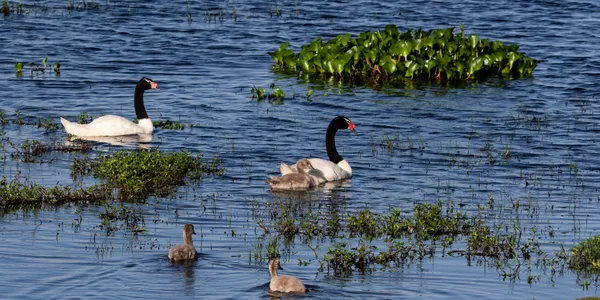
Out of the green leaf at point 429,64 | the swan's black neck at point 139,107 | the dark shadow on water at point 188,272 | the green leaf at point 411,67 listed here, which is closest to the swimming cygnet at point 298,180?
the dark shadow on water at point 188,272

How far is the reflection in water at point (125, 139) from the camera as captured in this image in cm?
2191

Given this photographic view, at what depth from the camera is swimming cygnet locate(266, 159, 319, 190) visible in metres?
17.9

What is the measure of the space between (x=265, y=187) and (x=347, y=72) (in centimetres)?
1103

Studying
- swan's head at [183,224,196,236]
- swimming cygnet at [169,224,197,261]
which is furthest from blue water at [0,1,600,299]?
swan's head at [183,224,196,236]

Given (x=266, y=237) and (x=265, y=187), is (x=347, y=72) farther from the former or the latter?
(x=266, y=237)

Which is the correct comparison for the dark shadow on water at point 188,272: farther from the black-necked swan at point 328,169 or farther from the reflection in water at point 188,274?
the black-necked swan at point 328,169

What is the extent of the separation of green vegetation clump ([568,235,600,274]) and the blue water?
22cm

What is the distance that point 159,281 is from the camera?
1246 cm

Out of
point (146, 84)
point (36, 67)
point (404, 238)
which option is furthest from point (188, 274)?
point (36, 67)

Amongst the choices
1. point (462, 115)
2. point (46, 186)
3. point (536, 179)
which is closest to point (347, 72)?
point (462, 115)

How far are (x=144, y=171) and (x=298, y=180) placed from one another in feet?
8.34

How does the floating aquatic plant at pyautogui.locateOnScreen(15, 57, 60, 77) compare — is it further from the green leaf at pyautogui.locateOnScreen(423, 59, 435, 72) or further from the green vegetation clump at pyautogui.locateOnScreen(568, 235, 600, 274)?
the green vegetation clump at pyautogui.locateOnScreen(568, 235, 600, 274)

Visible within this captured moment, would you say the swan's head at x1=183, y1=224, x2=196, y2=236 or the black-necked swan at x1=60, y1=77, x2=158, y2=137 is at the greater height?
the black-necked swan at x1=60, y1=77, x2=158, y2=137

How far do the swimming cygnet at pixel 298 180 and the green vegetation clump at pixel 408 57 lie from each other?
10132 mm
